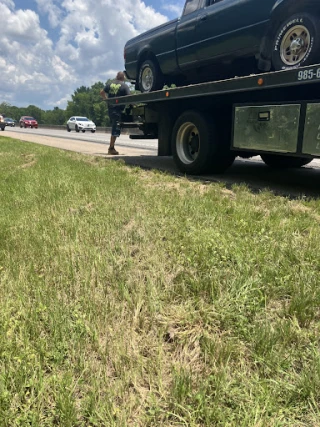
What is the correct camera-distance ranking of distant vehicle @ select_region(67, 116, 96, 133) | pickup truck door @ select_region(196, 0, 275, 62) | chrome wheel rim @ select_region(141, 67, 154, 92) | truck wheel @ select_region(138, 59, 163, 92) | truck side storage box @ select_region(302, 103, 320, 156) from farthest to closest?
distant vehicle @ select_region(67, 116, 96, 133)
chrome wheel rim @ select_region(141, 67, 154, 92)
truck wheel @ select_region(138, 59, 163, 92)
pickup truck door @ select_region(196, 0, 275, 62)
truck side storage box @ select_region(302, 103, 320, 156)

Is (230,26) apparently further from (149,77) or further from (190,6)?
(149,77)

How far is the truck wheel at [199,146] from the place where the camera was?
19.5 feet

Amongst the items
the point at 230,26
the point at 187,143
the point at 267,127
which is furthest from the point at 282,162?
the point at 230,26

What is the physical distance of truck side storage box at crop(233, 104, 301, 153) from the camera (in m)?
4.61

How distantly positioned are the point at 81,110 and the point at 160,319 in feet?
382

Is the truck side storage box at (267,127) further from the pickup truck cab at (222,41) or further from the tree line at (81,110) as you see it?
the tree line at (81,110)

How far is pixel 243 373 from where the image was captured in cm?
153

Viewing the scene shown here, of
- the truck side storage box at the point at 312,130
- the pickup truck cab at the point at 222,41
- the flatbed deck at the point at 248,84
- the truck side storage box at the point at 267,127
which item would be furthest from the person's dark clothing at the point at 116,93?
the truck side storage box at the point at 312,130

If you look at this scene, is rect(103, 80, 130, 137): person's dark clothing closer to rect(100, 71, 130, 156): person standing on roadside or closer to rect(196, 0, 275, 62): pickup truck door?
rect(100, 71, 130, 156): person standing on roadside

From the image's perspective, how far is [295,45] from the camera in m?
4.46

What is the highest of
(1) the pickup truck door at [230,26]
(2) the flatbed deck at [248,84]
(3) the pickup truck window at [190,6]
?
(3) the pickup truck window at [190,6]

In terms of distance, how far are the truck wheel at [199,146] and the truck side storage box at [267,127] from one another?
0.52m

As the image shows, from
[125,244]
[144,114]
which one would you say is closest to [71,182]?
[125,244]

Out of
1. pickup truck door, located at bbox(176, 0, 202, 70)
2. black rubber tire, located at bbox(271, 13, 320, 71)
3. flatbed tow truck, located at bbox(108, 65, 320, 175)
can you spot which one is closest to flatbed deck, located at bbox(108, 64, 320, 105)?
flatbed tow truck, located at bbox(108, 65, 320, 175)
